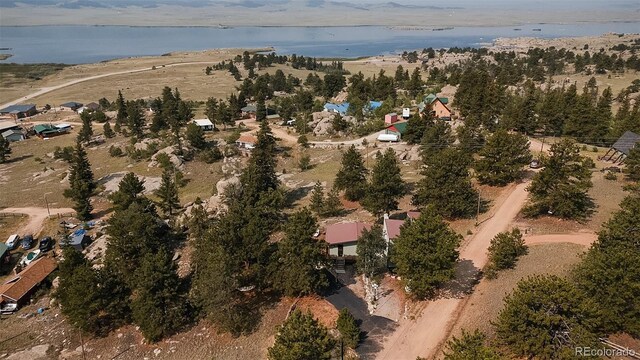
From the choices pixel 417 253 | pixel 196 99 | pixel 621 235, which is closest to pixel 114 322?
pixel 417 253

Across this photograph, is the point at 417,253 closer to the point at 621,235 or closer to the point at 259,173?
the point at 621,235

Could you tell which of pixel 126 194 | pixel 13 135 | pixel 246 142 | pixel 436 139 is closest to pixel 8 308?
pixel 126 194

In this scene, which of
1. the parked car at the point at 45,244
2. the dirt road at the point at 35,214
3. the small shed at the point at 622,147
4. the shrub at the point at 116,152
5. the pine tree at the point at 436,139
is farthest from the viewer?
the shrub at the point at 116,152

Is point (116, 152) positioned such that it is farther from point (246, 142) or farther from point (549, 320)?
point (549, 320)

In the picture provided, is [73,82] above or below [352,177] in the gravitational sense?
above

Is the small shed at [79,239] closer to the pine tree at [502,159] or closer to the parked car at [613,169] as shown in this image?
the pine tree at [502,159]

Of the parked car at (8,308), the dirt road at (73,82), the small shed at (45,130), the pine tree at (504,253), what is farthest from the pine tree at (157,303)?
the dirt road at (73,82)

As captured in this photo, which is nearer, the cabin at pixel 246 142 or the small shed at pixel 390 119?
the cabin at pixel 246 142

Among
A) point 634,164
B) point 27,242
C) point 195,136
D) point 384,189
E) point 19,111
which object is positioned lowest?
point 27,242
